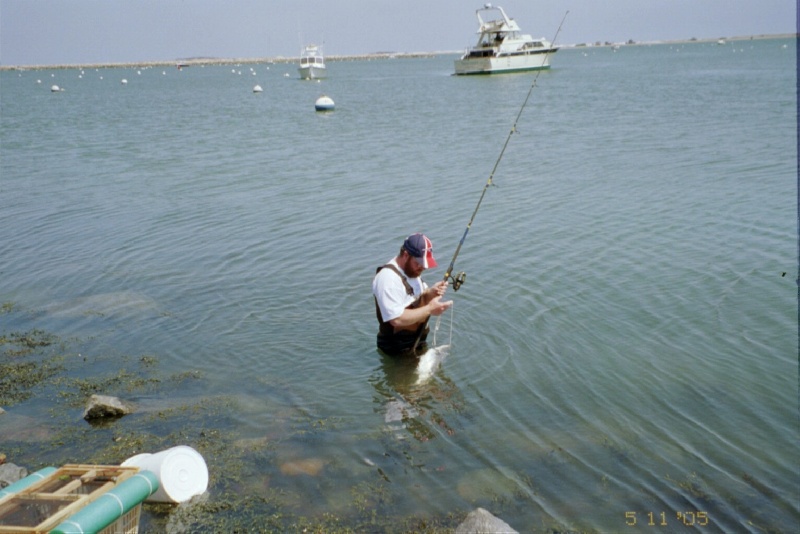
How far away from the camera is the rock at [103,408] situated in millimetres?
7238

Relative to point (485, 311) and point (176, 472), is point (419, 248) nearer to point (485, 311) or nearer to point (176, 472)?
point (485, 311)

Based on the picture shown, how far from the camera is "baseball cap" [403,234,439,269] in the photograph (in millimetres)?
7551

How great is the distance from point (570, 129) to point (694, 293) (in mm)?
20193

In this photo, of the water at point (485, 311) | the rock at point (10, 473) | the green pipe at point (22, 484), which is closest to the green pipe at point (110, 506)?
the green pipe at point (22, 484)

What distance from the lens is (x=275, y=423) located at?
7.32m

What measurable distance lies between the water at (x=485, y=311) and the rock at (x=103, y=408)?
643 mm

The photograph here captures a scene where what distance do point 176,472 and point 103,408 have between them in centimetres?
188

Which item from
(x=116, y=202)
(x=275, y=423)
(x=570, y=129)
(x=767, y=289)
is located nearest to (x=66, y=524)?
(x=275, y=423)

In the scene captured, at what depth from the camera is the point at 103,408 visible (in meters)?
7.23

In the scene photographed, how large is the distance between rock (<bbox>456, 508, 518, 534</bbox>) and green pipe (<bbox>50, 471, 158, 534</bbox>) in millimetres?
2242

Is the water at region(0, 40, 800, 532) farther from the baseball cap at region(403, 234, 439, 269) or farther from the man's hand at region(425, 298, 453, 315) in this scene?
the baseball cap at region(403, 234, 439, 269)

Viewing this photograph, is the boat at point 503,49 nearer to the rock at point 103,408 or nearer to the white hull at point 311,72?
the white hull at point 311,72
